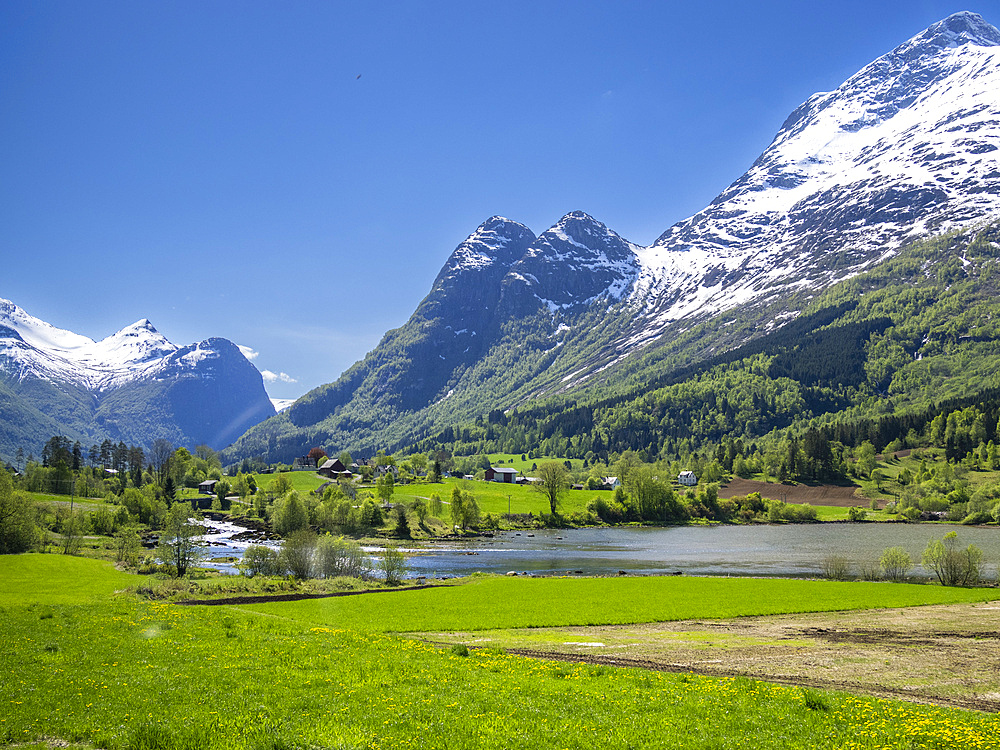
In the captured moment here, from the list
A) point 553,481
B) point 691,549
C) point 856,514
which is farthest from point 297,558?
point 856,514

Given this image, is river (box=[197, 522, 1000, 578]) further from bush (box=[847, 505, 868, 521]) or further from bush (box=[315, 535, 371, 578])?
bush (box=[315, 535, 371, 578])

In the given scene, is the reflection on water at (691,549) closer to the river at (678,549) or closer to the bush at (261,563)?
the river at (678,549)

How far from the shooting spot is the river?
96312mm

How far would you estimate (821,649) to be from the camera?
37562 millimetres

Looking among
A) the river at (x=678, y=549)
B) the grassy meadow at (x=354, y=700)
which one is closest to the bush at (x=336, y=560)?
the river at (x=678, y=549)

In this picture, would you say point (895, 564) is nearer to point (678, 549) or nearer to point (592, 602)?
point (678, 549)

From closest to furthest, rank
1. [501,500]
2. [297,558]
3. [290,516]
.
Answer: [297,558], [290,516], [501,500]

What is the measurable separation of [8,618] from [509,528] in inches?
5592

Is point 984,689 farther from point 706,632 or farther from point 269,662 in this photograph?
point 269,662

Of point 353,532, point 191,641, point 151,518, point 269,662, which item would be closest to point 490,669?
point 269,662

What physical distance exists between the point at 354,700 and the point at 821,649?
32.1m

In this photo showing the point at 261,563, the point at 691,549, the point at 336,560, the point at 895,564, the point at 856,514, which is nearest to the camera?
the point at 261,563

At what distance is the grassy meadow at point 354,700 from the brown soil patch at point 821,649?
5.32 m

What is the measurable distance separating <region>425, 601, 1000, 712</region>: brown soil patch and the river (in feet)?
139
